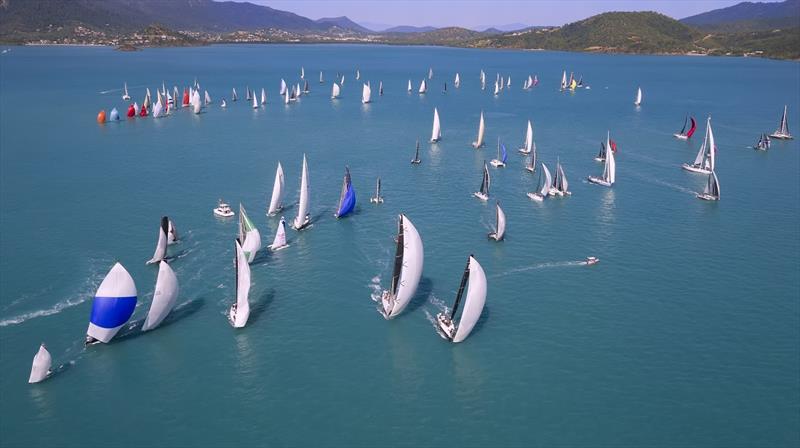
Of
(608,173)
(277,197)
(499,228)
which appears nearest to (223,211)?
(277,197)

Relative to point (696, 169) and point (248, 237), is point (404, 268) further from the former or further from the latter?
point (696, 169)

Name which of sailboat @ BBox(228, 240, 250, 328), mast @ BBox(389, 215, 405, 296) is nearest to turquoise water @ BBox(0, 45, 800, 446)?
sailboat @ BBox(228, 240, 250, 328)

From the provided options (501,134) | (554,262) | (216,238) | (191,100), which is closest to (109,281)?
(216,238)

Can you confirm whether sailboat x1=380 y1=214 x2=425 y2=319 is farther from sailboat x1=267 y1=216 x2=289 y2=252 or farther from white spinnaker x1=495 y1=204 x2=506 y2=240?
white spinnaker x1=495 y1=204 x2=506 y2=240

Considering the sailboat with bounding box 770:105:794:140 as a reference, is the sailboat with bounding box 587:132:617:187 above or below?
below

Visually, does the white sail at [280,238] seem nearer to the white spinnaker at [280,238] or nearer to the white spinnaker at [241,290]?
the white spinnaker at [280,238]
